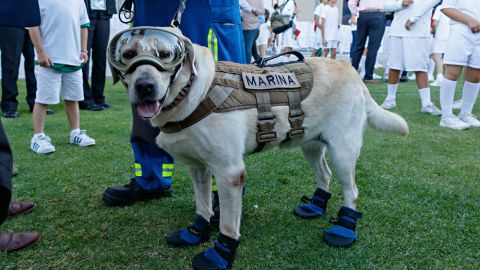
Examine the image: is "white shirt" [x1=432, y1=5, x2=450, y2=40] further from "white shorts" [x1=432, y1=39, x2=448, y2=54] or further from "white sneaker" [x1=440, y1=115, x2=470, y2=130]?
"white sneaker" [x1=440, y1=115, x2=470, y2=130]

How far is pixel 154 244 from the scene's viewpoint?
233 cm

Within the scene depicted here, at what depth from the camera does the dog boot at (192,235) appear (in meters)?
2.31

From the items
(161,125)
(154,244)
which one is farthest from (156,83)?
(154,244)

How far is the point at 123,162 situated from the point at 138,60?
95.2 inches

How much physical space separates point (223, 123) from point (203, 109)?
120 mm

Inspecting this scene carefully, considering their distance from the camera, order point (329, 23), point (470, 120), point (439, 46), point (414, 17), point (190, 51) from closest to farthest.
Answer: point (190, 51) → point (470, 120) → point (414, 17) → point (439, 46) → point (329, 23)

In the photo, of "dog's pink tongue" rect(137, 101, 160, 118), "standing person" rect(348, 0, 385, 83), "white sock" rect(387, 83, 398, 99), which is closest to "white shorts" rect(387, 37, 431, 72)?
"white sock" rect(387, 83, 398, 99)

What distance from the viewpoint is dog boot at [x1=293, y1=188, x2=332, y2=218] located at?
270 centimetres

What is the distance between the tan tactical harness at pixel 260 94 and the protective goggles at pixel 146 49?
0.30 meters

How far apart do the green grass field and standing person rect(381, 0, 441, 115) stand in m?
1.88

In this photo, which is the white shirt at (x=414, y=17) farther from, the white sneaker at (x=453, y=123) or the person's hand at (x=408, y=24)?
the white sneaker at (x=453, y=123)

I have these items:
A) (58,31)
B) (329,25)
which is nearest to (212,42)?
(58,31)

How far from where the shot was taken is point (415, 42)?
6.23 m

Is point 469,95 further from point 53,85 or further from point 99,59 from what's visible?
point 99,59
